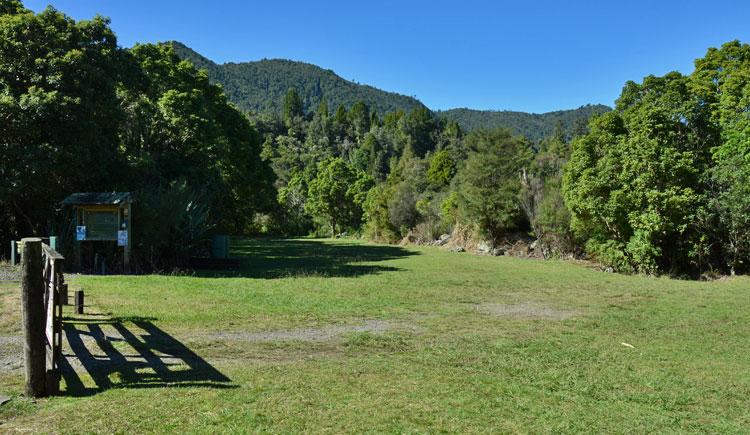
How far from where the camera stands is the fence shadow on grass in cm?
605

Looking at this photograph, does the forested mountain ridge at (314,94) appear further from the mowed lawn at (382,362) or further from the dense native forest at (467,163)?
the mowed lawn at (382,362)

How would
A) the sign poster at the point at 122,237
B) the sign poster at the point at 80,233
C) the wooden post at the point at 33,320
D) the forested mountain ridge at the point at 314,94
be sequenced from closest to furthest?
the wooden post at the point at 33,320, the sign poster at the point at 80,233, the sign poster at the point at 122,237, the forested mountain ridge at the point at 314,94

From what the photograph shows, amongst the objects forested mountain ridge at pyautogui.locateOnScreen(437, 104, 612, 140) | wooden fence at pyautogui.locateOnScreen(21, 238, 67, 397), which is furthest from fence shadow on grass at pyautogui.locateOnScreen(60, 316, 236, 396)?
forested mountain ridge at pyautogui.locateOnScreen(437, 104, 612, 140)

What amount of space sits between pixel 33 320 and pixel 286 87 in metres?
187

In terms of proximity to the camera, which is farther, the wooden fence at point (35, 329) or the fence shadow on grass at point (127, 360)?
the fence shadow on grass at point (127, 360)

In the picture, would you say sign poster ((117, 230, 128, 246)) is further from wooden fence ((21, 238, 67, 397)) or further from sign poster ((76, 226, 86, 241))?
wooden fence ((21, 238, 67, 397))

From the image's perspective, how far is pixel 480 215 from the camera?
1389 inches

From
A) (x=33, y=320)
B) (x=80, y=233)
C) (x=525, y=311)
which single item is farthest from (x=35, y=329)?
(x=80, y=233)

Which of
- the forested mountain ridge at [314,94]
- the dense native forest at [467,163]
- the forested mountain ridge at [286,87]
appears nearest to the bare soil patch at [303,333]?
the dense native forest at [467,163]

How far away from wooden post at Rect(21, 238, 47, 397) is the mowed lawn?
0.74 ft

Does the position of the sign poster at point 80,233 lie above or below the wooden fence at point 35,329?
above

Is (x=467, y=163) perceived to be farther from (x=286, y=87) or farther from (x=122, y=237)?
(x=286, y=87)

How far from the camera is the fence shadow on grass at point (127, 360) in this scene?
605 cm

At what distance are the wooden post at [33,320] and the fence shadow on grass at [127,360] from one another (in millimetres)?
346
